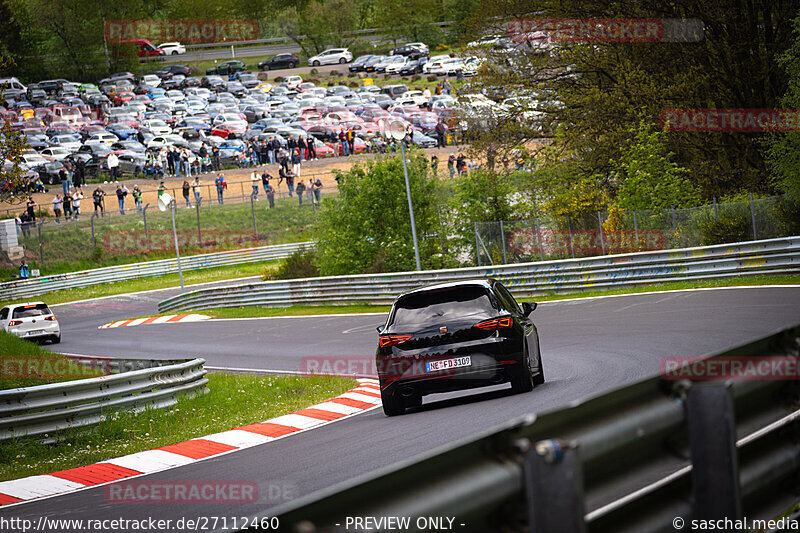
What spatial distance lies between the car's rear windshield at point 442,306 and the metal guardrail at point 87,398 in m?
4.84

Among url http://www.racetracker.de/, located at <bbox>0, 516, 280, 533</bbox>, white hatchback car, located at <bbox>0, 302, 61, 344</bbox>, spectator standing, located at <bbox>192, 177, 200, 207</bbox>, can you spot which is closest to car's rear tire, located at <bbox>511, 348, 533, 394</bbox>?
url http://www.racetracker.de/, located at <bbox>0, 516, 280, 533</bbox>

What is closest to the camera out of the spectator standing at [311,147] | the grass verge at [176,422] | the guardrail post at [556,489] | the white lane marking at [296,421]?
the guardrail post at [556,489]

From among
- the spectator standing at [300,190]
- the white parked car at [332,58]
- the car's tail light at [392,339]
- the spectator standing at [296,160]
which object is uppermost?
the white parked car at [332,58]

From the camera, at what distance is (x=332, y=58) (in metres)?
121

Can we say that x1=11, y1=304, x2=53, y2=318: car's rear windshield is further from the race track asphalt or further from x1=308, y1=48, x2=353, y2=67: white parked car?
x1=308, y1=48, x2=353, y2=67: white parked car

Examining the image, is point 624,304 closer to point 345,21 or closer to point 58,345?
point 58,345

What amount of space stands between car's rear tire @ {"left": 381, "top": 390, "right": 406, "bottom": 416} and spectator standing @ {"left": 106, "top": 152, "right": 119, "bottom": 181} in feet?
194

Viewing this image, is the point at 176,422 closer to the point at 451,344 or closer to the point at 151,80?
the point at 451,344

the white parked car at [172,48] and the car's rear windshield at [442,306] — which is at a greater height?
the white parked car at [172,48]

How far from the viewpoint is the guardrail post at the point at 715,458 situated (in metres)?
3.45

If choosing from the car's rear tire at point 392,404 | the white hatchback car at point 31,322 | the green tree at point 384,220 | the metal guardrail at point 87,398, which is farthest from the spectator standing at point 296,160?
the car's rear tire at point 392,404

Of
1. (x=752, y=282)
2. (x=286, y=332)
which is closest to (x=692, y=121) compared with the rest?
(x=752, y=282)

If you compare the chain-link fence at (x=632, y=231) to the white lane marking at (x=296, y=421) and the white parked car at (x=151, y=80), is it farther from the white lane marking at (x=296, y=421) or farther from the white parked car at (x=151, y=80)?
the white parked car at (x=151, y=80)

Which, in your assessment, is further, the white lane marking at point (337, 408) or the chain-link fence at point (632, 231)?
the chain-link fence at point (632, 231)
